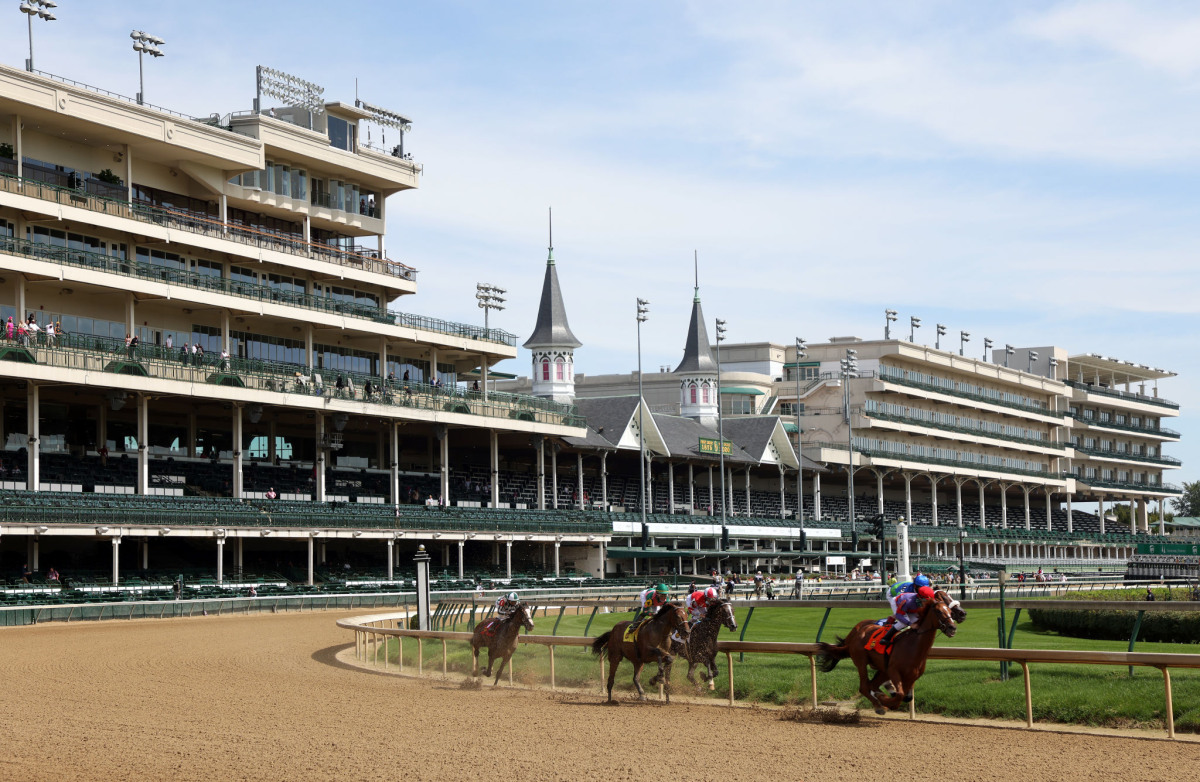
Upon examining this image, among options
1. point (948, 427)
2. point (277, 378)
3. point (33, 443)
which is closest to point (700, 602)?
point (33, 443)

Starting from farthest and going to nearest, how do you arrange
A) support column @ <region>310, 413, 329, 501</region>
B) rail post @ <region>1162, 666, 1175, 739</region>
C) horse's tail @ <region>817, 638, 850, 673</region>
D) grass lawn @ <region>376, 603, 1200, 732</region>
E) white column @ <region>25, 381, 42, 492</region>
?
support column @ <region>310, 413, 329, 501</region>, white column @ <region>25, 381, 42, 492</region>, horse's tail @ <region>817, 638, 850, 673</region>, grass lawn @ <region>376, 603, 1200, 732</region>, rail post @ <region>1162, 666, 1175, 739</region>

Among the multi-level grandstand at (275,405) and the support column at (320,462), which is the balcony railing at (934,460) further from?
the support column at (320,462)

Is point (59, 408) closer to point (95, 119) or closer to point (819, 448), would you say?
point (95, 119)

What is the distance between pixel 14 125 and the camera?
1706 inches

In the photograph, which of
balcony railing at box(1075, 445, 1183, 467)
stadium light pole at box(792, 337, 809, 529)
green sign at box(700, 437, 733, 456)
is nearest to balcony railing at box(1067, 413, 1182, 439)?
balcony railing at box(1075, 445, 1183, 467)

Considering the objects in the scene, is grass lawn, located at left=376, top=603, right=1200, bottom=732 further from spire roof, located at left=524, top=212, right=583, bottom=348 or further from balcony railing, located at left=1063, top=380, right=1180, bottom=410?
balcony railing, located at left=1063, top=380, right=1180, bottom=410

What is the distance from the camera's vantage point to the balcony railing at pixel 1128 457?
4584 inches

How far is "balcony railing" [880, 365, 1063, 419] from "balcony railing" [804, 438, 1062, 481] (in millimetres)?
4964

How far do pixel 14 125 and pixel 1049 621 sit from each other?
114 feet

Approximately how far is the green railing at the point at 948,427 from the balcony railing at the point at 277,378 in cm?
3371

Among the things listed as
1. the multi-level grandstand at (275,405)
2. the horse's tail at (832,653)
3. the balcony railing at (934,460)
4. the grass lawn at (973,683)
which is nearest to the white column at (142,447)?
the multi-level grandstand at (275,405)

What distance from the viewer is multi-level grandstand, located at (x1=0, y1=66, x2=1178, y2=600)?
143ft

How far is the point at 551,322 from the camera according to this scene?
78.7 metres

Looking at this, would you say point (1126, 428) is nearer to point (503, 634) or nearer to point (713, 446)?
point (713, 446)
